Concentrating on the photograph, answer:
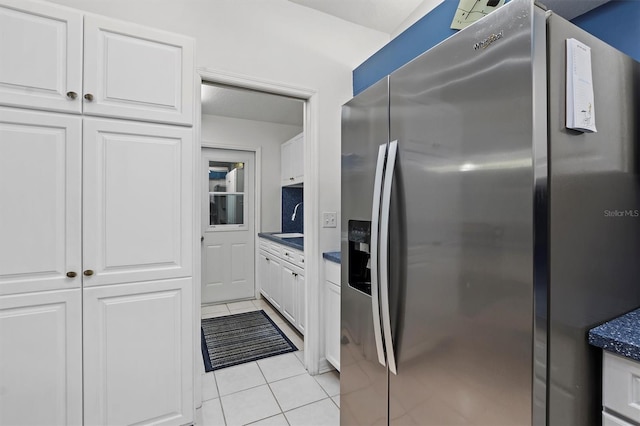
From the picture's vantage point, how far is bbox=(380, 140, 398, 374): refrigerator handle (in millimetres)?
Answer: 1110

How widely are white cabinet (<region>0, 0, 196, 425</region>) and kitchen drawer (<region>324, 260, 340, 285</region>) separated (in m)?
0.93

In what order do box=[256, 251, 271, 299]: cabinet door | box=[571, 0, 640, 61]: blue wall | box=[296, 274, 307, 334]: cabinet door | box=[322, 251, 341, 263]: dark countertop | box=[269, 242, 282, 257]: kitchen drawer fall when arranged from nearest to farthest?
box=[571, 0, 640, 61]: blue wall < box=[322, 251, 341, 263]: dark countertop < box=[296, 274, 307, 334]: cabinet door < box=[269, 242, 282, 257]: kitchen drawer < box=[256, 251, 271, 299]: cabinet door

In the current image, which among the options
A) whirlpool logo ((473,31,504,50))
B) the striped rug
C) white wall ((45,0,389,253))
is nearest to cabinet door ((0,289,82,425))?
the striped rug

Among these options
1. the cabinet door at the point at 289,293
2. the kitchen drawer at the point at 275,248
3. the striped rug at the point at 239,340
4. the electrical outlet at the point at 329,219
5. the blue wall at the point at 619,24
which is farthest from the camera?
the kitchen drawer at the point at 275,248

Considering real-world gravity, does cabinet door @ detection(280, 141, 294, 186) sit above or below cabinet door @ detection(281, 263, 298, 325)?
A: above

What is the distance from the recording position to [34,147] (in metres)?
1.31

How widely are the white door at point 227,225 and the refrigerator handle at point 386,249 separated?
325cm

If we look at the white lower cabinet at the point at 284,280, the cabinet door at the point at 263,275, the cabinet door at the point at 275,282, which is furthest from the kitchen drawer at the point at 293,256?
the cabinet door at the point at 263,275

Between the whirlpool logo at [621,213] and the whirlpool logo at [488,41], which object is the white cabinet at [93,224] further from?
the whirlpool logo at [621,213]

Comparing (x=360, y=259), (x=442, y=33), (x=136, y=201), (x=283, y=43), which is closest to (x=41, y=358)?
(x=136, y=201)

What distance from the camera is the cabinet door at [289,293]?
9.48ft

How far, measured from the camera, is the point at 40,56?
1303 mm

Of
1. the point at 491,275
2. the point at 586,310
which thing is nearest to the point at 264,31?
the point at 491,275

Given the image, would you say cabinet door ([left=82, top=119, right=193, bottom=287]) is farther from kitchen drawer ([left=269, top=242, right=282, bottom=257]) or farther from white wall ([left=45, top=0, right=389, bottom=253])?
kitchen drawer ([left=269, top=242, right=282, bottom=257])
